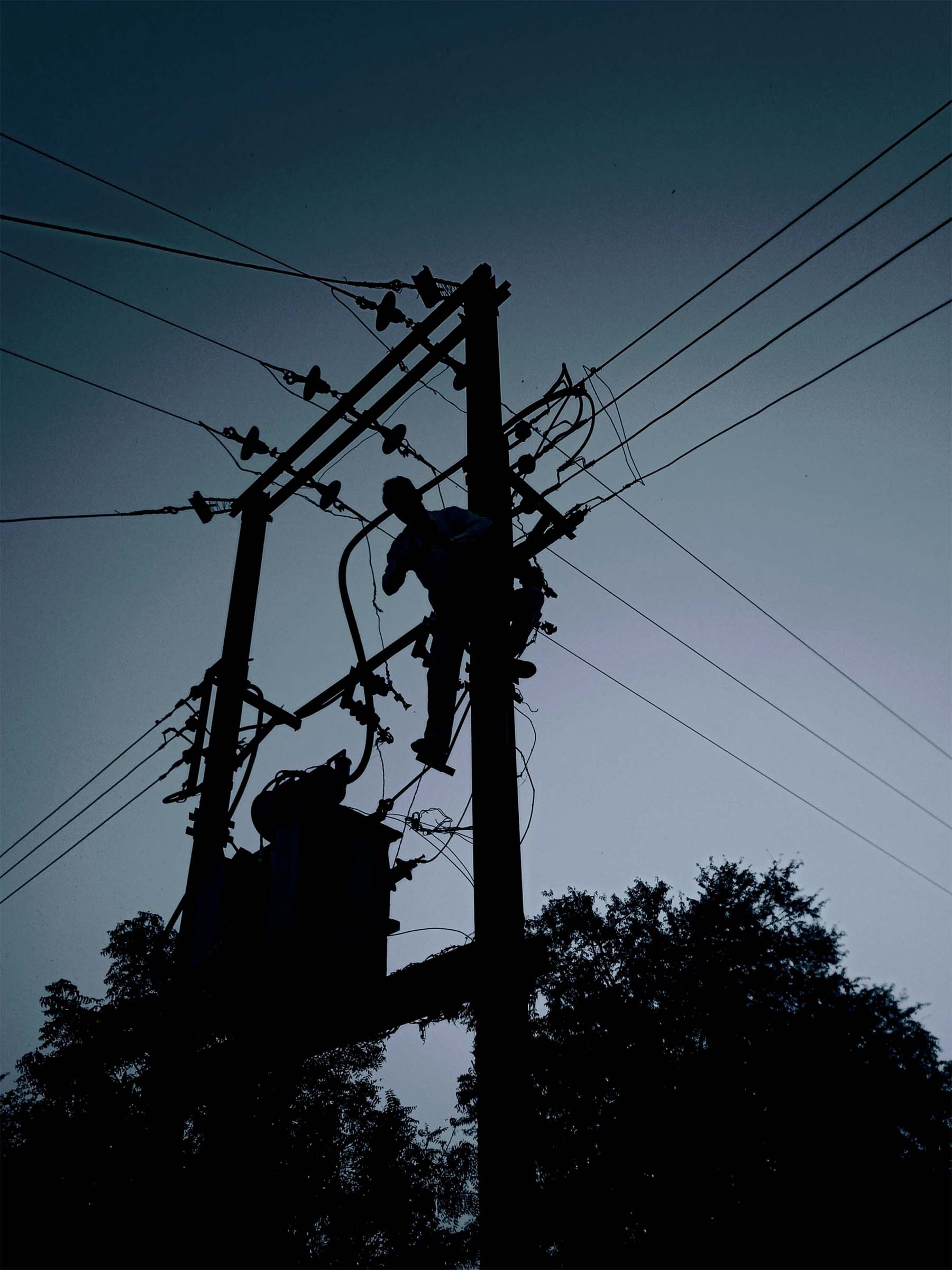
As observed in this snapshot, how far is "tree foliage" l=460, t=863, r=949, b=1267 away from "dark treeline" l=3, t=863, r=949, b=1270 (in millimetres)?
64

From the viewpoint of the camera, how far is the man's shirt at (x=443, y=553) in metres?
5.35

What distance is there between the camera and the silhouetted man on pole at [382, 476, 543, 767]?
17.6 ft

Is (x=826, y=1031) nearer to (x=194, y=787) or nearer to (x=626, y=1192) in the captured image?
(x=626, y=1192)

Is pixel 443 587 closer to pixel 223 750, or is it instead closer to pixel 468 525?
pixel 468 525

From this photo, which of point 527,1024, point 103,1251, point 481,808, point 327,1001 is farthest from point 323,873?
point 103,1251

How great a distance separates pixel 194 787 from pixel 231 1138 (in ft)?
13.1

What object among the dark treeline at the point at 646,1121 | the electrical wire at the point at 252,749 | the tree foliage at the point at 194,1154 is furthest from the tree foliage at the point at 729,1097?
the electrical wire at the point at 252,749

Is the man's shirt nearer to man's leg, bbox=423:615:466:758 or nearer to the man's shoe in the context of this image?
man's leg, bbox=423:615:466:758

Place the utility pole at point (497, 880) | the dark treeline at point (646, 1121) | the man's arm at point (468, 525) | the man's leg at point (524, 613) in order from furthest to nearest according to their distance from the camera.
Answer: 1. the dark treeline at point (646, 1121)
2. the man's leg at point (524, 613)
3. the man's arm at point (468, 525)
4. the utility pole at point (497, 880)

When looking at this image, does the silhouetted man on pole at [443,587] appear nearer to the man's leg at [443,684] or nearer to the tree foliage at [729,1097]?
the man's leg at [443,684]

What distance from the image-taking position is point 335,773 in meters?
5.70

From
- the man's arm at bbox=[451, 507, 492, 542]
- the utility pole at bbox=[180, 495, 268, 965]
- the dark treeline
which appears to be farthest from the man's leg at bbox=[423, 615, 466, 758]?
the dark treeline

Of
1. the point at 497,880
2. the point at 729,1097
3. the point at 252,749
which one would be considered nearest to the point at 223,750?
the point at 252,749

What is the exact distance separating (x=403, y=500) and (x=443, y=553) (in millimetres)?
472
